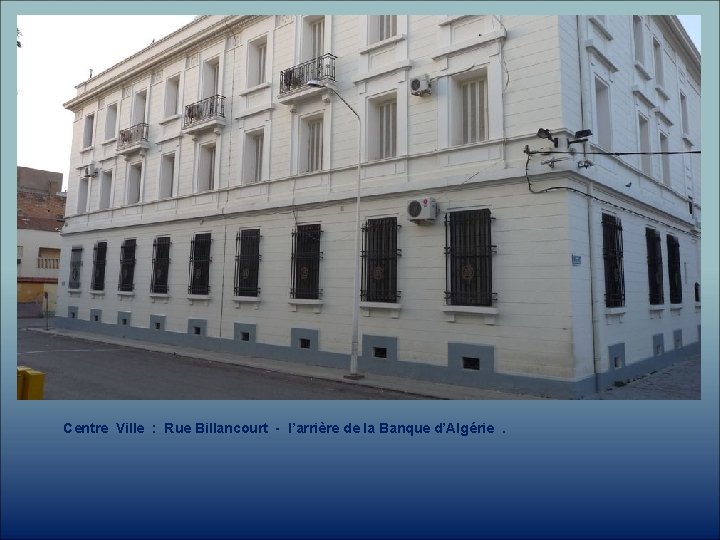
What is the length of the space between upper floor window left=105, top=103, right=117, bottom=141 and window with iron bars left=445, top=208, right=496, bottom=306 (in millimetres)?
17400

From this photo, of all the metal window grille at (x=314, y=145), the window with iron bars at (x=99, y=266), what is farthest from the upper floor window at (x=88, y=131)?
the metal window grille at (x=314, y=145)

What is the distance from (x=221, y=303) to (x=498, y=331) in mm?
9437

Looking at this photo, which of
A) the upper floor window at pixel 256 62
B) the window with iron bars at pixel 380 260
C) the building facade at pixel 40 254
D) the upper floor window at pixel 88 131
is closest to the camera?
the window with iron bars at pixel 380 260

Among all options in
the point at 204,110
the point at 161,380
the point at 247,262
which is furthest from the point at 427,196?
the point at 204,110

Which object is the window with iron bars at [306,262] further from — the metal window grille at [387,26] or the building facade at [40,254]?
the building facade at [40,254]

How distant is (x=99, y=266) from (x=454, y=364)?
55.2ft

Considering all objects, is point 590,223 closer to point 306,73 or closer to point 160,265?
point 306,73

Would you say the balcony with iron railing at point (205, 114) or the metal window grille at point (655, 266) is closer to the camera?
the metal window grille at point (655, 266)

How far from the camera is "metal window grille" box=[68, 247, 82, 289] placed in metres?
21.9

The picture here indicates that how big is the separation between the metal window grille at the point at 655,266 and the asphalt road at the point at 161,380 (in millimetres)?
7932

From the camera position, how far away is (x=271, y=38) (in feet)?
51.6

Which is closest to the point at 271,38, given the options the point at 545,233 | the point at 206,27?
the point at 206,27

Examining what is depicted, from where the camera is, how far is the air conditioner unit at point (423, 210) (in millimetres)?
11383

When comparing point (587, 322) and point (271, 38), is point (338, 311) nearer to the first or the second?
point (587, 322)
